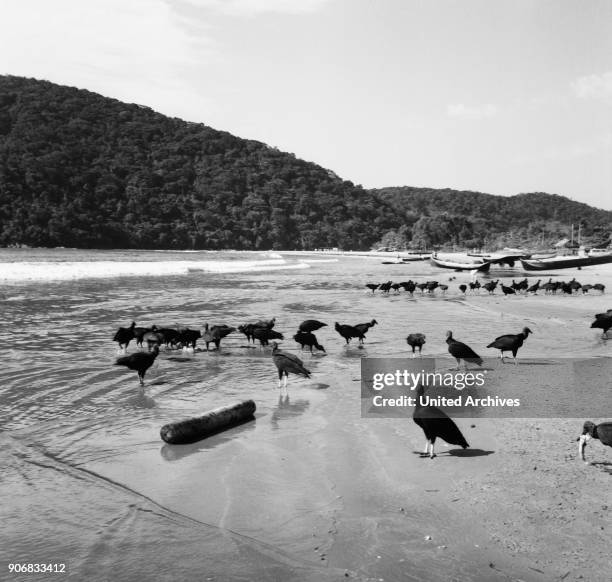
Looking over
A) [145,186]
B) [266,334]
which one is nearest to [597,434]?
[266,334]

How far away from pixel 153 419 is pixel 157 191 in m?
151

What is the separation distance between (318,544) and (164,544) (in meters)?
1.15

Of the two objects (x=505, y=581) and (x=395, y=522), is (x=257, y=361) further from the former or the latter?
(x=505, y=581)

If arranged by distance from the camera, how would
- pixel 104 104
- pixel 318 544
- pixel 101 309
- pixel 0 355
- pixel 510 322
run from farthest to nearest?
pixel 104 104 < pixel 101 309 < pixel 510 322 < pixel 0 355 < pixel 318 544

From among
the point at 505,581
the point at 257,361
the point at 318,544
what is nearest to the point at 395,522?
the point at 318,544

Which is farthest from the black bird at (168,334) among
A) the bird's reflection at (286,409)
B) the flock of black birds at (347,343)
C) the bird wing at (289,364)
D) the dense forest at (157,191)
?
the dense forest at (157,191)

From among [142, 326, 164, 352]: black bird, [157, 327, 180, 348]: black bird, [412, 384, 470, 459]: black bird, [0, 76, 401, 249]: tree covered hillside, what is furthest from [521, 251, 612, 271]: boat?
[0, 76, 401, 249]: tree covered hillside

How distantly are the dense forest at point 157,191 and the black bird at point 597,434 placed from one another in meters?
128

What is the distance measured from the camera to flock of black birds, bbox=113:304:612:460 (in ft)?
18.3

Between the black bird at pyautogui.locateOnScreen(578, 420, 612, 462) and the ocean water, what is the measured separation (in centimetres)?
254

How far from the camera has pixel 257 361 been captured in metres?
11.0

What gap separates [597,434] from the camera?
17.1 ft

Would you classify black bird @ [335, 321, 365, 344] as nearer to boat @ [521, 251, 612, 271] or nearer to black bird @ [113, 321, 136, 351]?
black bird @ [113, 321, 136, 351]

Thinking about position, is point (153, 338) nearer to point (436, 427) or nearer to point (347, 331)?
point (347, 331)
